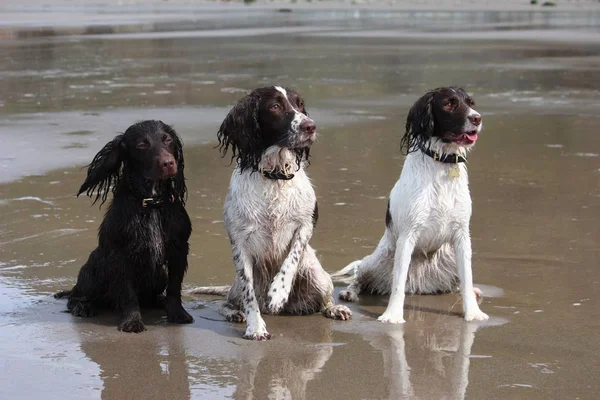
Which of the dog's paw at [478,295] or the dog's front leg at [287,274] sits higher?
the dog's front leg at [287,274]

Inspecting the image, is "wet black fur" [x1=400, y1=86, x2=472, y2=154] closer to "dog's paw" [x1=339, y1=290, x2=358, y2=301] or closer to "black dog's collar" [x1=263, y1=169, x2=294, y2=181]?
"black dog's collar" [x1=263, y1=169, x2=294, y2=181]

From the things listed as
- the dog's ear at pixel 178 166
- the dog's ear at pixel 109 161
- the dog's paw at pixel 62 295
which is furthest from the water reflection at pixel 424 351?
the dog's paw at pixel 62 295

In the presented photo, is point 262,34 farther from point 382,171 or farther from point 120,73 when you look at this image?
point 382,171

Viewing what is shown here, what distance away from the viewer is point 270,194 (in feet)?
19.3

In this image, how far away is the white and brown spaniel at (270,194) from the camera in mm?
5852

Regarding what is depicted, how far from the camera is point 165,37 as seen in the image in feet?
99.1

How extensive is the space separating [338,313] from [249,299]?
58 cm

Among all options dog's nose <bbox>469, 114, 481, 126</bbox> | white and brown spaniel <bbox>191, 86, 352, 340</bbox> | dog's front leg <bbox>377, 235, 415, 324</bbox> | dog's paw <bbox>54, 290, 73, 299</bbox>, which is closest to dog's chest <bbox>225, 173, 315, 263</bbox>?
white and brown spaniel <bbox>191, 86, 352, 340</bbox>

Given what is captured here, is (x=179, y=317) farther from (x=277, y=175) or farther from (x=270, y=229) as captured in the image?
(x=277, y=175)

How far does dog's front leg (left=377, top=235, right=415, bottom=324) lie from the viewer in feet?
19.4

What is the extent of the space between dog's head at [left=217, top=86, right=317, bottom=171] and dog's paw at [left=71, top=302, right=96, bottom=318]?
124cm

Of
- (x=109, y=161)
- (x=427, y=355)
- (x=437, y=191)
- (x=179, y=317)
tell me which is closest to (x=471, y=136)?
(x=437, y=191)

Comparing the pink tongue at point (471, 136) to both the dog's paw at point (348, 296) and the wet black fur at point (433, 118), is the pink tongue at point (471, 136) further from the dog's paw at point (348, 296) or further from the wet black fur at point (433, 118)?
the dog's paw at point (348, 296)

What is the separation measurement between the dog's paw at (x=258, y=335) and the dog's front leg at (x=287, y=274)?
24 cm
